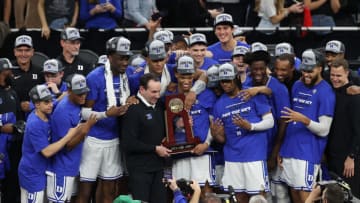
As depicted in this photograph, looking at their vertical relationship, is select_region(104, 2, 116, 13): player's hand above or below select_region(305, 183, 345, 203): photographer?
above

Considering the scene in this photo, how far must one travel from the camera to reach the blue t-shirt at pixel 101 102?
11484mm

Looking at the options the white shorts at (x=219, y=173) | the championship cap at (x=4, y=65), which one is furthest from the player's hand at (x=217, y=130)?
the championship cap at (x=4, y=65)

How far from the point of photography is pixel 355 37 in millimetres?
14672

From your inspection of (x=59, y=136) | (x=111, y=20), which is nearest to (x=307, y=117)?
(x=59, y=136)

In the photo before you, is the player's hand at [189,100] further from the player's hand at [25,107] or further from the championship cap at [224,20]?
the player's hand at [25,107]

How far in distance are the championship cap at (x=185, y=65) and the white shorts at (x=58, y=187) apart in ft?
5.57

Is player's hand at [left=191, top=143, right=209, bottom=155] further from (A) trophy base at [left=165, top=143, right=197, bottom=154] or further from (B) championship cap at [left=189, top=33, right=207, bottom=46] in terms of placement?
(B) championship cap at [left=189, top=33, right=207, bottom=46]

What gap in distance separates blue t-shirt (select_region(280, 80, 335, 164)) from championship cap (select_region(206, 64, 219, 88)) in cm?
89

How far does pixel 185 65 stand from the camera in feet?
37.4

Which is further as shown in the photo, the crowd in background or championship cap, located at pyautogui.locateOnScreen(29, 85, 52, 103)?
the crowd in background

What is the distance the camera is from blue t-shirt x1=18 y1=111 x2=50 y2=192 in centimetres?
1128

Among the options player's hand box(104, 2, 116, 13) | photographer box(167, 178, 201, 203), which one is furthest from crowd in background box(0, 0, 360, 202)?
player's hand box(104, 2, 116, 13)

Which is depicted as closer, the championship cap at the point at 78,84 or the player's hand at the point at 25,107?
the championship cap at the point at 78,84

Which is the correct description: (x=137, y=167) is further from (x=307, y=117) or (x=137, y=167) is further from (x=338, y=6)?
(x=338, y=6)
